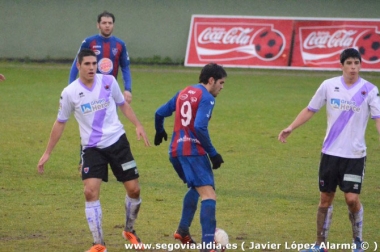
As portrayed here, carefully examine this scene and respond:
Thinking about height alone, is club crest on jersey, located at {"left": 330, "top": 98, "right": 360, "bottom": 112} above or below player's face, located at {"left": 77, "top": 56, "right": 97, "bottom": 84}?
below

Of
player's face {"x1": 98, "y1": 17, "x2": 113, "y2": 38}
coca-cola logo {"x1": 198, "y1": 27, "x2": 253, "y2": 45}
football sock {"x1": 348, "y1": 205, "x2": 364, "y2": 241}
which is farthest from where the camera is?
coca-cola logo {"x1": 198, "y1": 27, "x2": 253, "y2": 45}

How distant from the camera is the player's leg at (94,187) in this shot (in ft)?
25.2

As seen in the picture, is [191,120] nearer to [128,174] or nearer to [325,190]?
[128,174]

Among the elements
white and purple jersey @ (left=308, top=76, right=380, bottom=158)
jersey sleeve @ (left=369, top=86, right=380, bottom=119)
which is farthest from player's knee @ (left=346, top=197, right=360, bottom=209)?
jersey sleeve @ (left=369, top=86, right=380, bottom=119)

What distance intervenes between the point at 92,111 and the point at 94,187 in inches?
30.5

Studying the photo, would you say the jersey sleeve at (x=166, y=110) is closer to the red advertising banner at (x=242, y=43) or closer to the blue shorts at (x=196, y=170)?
the blue shorts at (x=196, y=170)

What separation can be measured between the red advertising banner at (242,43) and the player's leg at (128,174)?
61.3 ft

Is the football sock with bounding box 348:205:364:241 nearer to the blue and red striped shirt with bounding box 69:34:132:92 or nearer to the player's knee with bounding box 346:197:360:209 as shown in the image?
the player's knee with bounding box 346:197:360:209

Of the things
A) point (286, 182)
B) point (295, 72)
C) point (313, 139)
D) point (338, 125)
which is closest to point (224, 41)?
point (295, 72)

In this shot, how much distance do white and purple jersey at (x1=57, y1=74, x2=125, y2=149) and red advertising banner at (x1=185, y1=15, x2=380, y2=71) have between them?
742 inches

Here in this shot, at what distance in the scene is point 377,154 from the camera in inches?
550

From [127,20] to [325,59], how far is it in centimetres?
767

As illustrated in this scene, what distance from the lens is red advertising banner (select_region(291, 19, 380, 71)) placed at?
2588cm

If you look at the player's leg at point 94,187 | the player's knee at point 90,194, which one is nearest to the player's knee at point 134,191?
the player's leg at point 94,187
